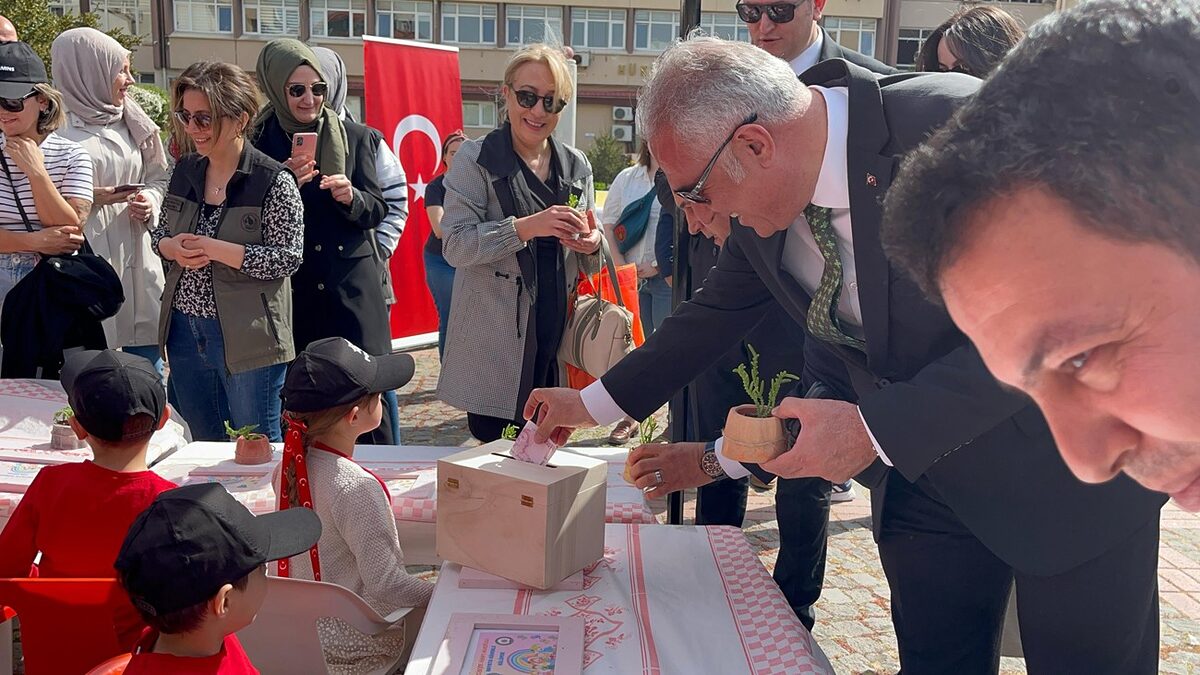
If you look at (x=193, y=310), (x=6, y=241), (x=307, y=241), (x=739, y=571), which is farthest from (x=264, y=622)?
(x=6, y=241)

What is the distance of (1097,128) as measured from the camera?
61cm

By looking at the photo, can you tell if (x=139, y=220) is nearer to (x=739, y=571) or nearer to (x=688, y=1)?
(x=688, y=1)

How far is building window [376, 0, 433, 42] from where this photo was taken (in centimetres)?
3975

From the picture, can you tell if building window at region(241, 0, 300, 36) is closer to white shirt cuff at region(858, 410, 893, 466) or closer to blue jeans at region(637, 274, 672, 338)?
blue jeans at region(637, 274, 672, 338)

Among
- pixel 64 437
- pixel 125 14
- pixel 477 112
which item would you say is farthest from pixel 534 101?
pixel 477 112

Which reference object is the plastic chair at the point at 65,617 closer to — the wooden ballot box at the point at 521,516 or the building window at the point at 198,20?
the wooden ballot box at the point at 521,516

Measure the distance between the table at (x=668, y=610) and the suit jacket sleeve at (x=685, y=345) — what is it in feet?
1.22

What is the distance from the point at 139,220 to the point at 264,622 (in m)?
2.99

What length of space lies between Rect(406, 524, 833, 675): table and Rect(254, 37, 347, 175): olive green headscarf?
242cm

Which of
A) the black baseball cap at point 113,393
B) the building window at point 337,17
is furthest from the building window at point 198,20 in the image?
the black baseball cap at point 113,393

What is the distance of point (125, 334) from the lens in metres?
4.71

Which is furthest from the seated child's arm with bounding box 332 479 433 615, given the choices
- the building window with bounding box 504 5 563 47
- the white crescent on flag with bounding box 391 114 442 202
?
the building window with bounding box 504 5 563 47

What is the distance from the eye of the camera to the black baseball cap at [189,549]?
71.9 inches

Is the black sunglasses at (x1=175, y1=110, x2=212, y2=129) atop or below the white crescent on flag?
atop
